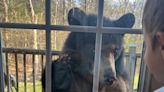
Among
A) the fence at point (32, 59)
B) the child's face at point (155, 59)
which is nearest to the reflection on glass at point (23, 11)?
the fence at point (32, 59)

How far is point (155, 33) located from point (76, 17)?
0.46 m

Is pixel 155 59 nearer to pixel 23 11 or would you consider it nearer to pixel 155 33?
pixel 155 33

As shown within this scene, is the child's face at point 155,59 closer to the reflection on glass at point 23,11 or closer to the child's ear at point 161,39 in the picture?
the child's ear at point 161,39

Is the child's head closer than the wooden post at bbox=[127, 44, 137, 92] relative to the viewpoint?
Yes

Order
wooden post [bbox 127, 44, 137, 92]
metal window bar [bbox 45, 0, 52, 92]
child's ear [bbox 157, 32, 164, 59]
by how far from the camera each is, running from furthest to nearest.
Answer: wooden post [bbox 127, 44, 137, 92], metal window bar [bbox 45, 0, 52, 92], child's ear [bbox 157, 32, 164, 59]

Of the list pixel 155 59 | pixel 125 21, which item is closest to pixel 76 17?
pixel 125 21

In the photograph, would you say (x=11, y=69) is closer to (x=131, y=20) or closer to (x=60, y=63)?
(x=60, y=63)

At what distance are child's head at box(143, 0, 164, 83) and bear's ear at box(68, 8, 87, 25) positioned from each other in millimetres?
392

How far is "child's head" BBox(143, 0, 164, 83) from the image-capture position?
1.73ft

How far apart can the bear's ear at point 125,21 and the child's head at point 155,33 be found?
35 cm

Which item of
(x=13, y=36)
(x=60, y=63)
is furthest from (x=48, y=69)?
(x=13, y=36)

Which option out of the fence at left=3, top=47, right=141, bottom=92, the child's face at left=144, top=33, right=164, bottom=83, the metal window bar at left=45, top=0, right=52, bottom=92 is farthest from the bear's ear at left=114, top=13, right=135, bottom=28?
the child's face at left=144, top=33, right=164, bottom=83

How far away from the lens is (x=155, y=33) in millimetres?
542

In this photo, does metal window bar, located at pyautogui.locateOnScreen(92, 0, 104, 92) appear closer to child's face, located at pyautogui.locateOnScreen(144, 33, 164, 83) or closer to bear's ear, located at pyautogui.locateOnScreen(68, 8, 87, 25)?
bear's ear, located at pyautogui.locateOnScreen(68, 8, 87, 25)
